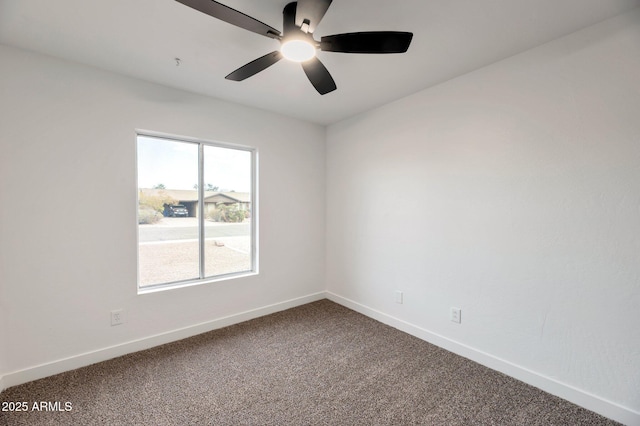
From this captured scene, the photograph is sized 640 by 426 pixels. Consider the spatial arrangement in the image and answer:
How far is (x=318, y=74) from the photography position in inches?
73.0

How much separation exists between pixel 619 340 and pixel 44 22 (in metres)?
4.08

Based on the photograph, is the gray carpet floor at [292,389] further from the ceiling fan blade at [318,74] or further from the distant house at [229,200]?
the ceiling fan blade at [318,74]

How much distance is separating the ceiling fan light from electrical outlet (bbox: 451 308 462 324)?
237cm

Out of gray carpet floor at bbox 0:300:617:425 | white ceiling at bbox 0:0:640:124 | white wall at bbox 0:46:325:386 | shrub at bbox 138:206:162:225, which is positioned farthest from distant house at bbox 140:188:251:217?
gray carpet floor at bbox 0:300:617:425

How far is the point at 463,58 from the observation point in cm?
215

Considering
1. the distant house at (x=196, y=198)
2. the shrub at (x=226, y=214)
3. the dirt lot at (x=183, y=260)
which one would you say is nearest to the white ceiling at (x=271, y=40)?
the distant house at (x=196, y=198)

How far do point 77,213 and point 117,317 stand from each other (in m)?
0.94

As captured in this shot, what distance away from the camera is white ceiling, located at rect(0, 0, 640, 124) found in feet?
5.30

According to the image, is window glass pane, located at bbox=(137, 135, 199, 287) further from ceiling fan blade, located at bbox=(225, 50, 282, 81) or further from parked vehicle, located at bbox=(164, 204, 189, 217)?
ceiling fan blade, located at bbox=(225, 50, 282, 81)

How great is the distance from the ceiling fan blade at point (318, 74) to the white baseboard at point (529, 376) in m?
2.40

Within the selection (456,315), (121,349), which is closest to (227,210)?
(121,349)

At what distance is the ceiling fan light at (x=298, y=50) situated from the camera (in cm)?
158

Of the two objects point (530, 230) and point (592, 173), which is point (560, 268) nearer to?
point (530, 230)

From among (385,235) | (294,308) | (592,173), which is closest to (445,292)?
(385,235)
